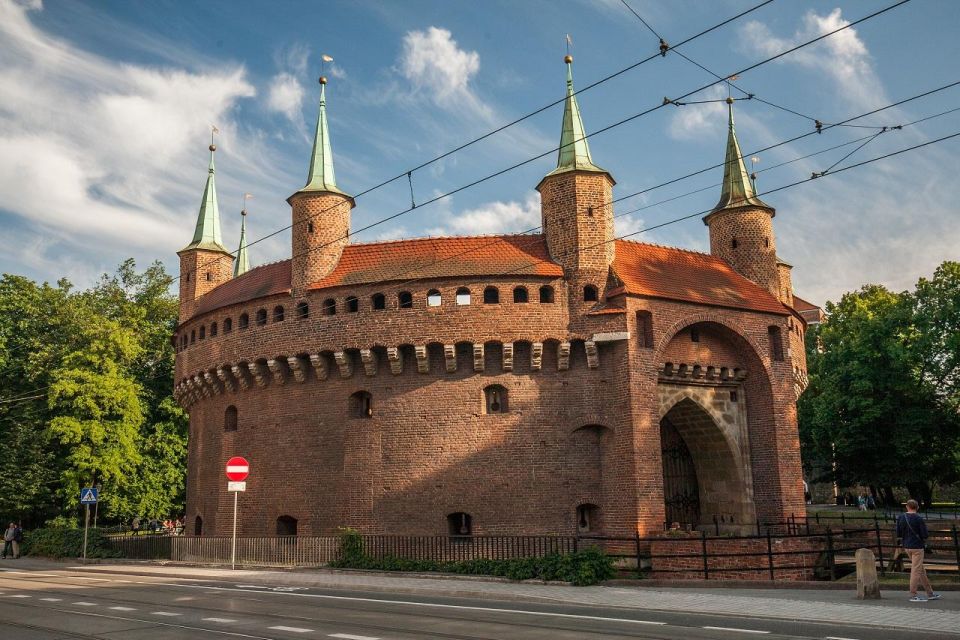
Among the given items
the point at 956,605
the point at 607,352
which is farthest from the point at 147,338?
the point at 956,605

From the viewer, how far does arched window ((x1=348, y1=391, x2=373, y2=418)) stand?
1019 inches

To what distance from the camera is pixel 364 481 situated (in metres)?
24.8

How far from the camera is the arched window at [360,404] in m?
25.9

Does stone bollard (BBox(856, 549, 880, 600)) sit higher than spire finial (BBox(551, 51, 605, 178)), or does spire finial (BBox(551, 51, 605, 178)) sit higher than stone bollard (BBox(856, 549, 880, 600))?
spire finial (BBox(551, 51, 605, 178))

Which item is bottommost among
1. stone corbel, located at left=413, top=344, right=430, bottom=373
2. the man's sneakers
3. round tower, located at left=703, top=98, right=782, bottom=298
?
the man's sneakers

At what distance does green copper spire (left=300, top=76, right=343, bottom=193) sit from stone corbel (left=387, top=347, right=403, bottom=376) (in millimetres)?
6701

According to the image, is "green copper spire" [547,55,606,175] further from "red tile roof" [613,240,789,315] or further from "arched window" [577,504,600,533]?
"arched window" [577,504,600,533]

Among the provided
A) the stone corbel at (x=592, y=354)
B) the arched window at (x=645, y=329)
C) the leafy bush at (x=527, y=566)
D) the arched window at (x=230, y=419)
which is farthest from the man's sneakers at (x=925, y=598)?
the arched window at (x=230, y=419)

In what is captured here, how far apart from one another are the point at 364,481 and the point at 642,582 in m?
10.1

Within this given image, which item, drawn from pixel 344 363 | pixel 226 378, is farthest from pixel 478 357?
pixel 226 378

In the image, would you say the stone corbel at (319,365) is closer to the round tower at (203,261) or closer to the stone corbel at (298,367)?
the stone corbel at (298,367)

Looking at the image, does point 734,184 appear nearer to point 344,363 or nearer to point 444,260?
point 444,260

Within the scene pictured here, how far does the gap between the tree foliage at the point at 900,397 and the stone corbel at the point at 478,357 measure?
19.4m

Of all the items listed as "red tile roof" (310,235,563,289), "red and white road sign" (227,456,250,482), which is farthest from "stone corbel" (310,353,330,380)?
"red and white road sign" (227,456,250,482)
